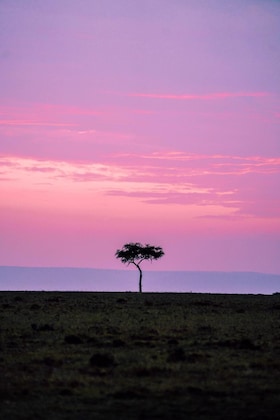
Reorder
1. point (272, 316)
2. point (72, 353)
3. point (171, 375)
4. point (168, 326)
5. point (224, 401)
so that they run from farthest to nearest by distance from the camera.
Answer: point (272, 316) < point (168, 326) < point (72, 353) < point (171, 375) < point (224, 401)

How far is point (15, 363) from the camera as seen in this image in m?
26.3

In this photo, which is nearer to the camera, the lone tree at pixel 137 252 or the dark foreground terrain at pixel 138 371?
the dark foreground terrain at pixel 138 371

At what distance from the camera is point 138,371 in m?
23.9

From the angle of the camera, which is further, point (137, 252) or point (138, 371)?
point (137, 252)

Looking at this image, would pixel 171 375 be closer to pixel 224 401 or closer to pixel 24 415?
pixel 224 401

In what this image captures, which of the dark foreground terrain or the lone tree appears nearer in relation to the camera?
the dark foreground terrain

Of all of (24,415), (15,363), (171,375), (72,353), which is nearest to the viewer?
(24,415)

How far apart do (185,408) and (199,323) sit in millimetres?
24397

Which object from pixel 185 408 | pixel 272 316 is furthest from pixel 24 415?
pixel 272 316

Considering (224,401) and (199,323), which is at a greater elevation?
(199,323)

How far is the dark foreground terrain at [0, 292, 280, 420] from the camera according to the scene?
19.1 meters

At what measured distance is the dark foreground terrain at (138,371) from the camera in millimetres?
19141

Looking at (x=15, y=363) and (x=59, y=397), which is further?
(x=15, y=363)

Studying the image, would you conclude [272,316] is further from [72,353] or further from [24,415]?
[24,415]
